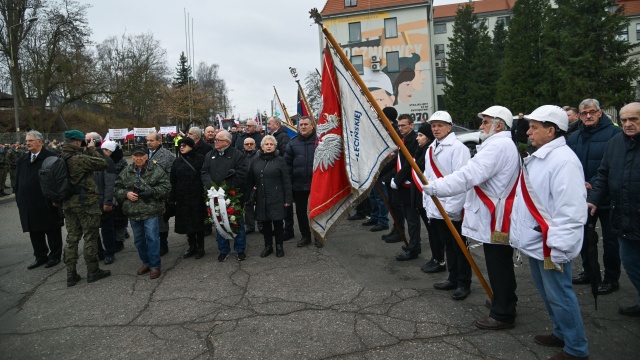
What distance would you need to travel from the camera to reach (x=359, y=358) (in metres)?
3.37

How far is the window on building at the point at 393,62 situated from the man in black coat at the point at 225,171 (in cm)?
3644

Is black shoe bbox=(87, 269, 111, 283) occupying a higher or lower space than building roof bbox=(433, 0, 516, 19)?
lower

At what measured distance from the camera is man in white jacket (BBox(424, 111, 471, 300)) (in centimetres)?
446

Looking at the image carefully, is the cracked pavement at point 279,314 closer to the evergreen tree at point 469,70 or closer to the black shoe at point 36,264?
the black shoe at point 36,264

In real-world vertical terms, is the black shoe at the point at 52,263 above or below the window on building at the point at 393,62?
below

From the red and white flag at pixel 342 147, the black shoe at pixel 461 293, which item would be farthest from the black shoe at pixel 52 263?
the black shoe at pixel 461 293

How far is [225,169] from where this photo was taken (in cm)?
622

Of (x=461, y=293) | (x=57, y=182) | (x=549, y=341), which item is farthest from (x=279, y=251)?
(x=549, y=341)

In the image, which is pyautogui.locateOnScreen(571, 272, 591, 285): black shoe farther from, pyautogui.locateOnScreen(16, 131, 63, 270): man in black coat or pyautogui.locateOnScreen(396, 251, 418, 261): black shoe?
pyautogui.locateOnScreen(16, 131, 63, 270): man in black coat

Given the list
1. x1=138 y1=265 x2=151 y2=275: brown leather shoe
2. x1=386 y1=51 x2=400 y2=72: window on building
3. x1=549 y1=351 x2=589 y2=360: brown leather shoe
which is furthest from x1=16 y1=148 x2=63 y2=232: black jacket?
x1=386 y1=51 x2=400 y2=72: window on building

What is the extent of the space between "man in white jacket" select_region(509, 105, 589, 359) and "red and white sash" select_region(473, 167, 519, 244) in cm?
16

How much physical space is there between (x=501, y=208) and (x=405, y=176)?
232cm

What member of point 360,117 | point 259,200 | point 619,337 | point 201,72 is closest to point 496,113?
point 360,117

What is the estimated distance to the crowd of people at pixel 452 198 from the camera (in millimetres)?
3129
